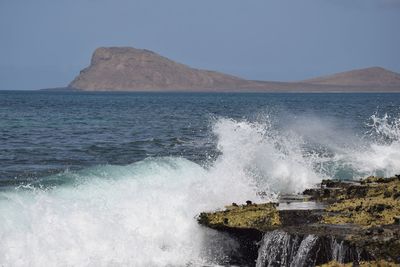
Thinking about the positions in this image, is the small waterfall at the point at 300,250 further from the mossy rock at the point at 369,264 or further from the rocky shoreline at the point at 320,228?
the mossy rock at the point at 369,264

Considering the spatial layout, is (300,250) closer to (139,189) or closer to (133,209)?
(133,209)

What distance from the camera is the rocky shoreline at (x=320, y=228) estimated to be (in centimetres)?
1432

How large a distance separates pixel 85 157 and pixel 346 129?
27.3 m

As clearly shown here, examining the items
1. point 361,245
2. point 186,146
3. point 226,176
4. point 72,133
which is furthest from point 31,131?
point 361,245

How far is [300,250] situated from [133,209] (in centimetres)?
515

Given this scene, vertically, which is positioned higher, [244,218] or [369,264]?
[244,218]

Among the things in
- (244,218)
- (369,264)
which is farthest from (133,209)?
(369,264)

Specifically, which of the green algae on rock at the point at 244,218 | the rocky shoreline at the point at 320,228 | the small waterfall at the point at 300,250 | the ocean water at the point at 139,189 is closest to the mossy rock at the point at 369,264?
the rocky shoreline at the point at 320,228

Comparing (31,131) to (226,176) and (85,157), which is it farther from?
(226,176)

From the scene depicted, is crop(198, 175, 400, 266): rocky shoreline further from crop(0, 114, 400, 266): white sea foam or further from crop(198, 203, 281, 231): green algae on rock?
crop(0, 114, 400, 266): white sea foam

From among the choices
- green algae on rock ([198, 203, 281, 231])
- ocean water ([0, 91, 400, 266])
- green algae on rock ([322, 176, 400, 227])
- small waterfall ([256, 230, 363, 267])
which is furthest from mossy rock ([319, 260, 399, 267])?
ocean water ([0, 91, 400, 266])

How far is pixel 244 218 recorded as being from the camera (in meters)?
17.1

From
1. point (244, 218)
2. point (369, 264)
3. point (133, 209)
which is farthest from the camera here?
point (133, 209)

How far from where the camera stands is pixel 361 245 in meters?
14.3
